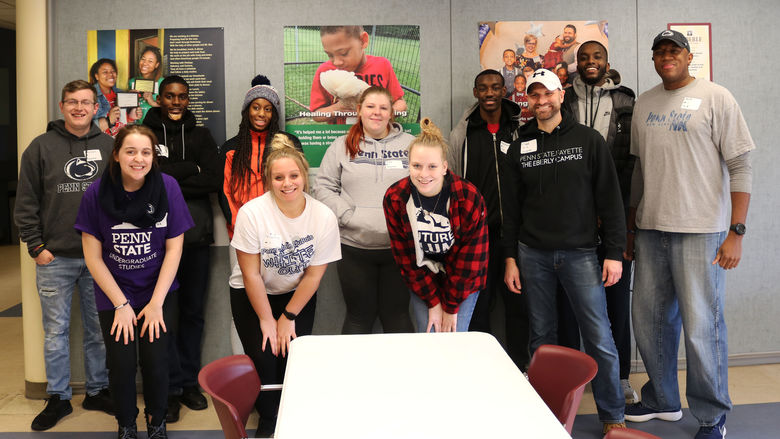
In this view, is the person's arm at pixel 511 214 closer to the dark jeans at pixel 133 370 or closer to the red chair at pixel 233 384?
the red chair at pixel 233 384

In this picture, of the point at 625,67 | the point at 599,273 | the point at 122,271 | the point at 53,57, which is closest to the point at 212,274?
the point at 122,271

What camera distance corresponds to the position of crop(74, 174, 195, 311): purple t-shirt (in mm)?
2492

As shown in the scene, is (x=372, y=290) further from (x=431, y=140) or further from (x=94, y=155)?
(x=94, y=155)

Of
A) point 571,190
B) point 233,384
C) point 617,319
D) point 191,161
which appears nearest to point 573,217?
point 571,190

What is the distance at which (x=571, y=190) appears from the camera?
2.69 meters

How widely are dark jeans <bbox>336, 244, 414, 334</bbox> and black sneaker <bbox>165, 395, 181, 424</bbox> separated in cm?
105

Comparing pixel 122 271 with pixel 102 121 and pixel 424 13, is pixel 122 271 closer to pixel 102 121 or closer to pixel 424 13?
pixel 102 121

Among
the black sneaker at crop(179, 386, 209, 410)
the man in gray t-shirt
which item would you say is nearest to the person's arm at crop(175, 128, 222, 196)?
the black sneaker at crop(179, 386, 209, 410)

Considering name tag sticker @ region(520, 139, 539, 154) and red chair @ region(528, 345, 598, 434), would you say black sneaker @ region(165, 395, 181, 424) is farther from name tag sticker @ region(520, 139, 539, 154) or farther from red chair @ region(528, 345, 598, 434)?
name tag sticker @ region(520, 139, 539, 154)

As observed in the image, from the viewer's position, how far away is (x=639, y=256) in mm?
2910

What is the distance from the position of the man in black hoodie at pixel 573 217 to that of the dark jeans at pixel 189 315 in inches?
74.3

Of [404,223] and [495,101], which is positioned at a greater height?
[495,101]

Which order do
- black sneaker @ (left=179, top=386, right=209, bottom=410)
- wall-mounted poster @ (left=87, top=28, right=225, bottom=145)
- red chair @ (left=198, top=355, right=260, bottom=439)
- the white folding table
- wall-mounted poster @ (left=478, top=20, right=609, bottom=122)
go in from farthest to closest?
wall-mounted poster @ (left=478, top=20, right=609, bottom=122), wall-mounted poster @ (left=87, top=28, right=225, bottom=145), black sneaker @ (left=179, top=386, right=209, bottom=410), red chair @ (left=198, top=355, right=260, bottom=439), the white folding table

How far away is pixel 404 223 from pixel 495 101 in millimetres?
1171
